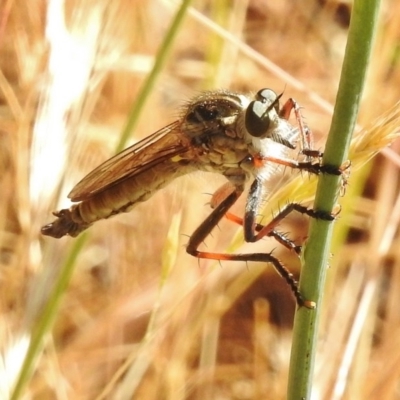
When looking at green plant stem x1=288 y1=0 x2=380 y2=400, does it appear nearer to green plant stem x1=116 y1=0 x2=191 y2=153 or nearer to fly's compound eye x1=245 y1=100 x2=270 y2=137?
green plant stem x1=116 y1=0 x2=191 y2=153

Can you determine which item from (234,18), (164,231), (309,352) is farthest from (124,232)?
(309,352)

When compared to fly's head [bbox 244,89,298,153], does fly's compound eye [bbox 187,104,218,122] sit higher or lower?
higher

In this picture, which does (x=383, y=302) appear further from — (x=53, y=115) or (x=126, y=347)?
(x=53, y=115)

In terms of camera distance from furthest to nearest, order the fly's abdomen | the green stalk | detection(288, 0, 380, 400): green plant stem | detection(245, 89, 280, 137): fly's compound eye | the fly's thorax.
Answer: the fly's abdomen, the fly's thorax, detection(245, 89, 280, 137): fly's compound eye, the green stalk, detection(288, 0, 380, 400): green plant stem

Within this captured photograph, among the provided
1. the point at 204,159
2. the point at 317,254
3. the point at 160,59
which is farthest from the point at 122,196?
the point at 317,254

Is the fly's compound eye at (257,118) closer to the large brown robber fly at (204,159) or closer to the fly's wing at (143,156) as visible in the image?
the large brown robber fly at (204,159)

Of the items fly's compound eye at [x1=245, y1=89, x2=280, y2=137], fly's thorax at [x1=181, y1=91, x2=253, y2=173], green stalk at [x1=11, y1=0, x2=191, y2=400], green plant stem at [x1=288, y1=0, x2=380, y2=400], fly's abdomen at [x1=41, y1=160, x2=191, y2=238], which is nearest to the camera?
green plant stem at [x1=288, y1=0, x2=380, y2=400]

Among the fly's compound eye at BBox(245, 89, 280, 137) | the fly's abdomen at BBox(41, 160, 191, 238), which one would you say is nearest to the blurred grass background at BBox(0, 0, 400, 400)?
the fly's abdomen at BBox(41, 160, 191, 238)

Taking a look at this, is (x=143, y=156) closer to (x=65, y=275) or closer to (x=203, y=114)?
(x=203, y=114)
